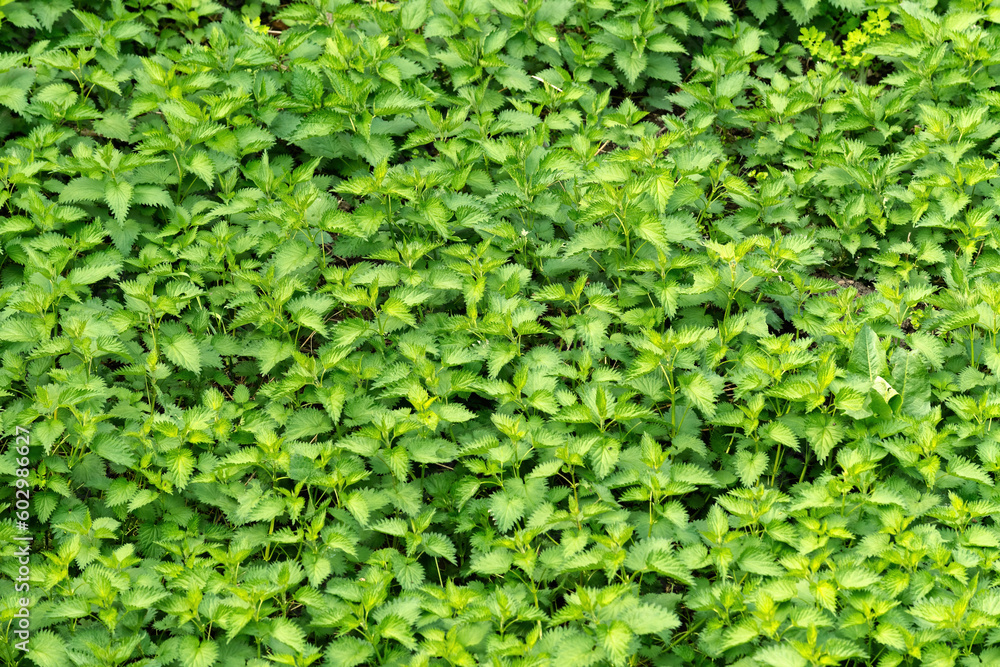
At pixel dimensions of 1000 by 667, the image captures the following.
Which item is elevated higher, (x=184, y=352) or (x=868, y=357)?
(x=868, y=357)

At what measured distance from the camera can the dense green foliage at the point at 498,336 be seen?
3195 mm

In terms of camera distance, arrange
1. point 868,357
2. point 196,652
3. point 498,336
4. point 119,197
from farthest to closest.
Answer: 1. point 119,197
2. point 498,336
3. point 868,357
4. point 196,652

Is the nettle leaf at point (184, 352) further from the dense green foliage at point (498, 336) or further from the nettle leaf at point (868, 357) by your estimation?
the nettle leaf at point (868, 357)

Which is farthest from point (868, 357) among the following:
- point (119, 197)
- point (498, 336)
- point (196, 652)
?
point (119, 197)

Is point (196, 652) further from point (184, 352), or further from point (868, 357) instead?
point (868, 357)

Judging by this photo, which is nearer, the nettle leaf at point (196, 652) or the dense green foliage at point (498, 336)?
the nettle leaf at point (196, 652)

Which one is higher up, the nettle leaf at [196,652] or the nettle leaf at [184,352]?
the nettle leaf at [184,352]

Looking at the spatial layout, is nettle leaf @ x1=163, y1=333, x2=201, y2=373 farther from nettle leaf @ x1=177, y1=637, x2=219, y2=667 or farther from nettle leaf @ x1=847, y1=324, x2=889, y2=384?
nettle leaf @ x1=847, y1=324, x2=889, y2=384

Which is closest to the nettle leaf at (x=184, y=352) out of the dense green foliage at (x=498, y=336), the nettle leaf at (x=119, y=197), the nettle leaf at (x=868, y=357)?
the dense green foliage at (x=498, y=336)

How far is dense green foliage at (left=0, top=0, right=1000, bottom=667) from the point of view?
3.20 m

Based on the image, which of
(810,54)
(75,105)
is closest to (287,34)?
(75,105)

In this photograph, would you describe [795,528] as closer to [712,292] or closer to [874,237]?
[712,292]

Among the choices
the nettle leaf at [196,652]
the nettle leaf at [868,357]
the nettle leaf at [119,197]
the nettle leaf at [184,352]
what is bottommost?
the nettle leaf at [196,652]

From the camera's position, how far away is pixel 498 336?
12.8 ft
